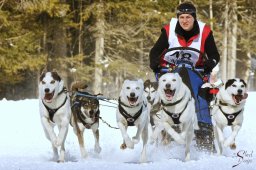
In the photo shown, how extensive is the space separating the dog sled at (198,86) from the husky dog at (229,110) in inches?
5.3

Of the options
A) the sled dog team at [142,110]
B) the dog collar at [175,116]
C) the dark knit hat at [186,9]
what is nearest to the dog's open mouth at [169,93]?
the sled dog team at [142,110]

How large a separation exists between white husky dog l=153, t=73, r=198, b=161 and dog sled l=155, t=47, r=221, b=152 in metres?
0.42

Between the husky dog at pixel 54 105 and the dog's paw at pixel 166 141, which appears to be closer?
the husky dog at pixel 54 105

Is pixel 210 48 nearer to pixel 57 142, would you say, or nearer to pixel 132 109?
pixel 132 109

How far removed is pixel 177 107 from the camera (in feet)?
19.5

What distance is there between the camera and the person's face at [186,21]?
21.3ft

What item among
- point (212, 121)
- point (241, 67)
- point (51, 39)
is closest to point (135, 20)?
point (51, 39)

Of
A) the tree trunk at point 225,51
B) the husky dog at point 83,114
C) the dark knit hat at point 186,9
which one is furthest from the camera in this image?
the tree trunk at point 225,51

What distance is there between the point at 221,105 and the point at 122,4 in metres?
15.4

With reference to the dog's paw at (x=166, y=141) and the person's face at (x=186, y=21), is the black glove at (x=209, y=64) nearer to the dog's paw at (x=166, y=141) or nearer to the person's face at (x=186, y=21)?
the person's face at (x=186, y=21)

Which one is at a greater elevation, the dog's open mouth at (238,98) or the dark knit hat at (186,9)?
the dark knit hat at (186,9)

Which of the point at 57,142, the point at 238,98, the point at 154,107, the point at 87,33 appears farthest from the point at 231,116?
the point at 87,33

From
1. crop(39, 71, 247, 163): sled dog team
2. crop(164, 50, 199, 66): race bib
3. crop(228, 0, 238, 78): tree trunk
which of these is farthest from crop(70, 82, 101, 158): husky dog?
crop(228, 0, 238, 78): tree trunk

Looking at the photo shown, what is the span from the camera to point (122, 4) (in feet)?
71.2
